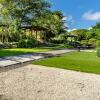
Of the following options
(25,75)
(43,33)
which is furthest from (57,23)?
(25,75)

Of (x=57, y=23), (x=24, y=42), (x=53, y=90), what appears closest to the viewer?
(x=53, y=90)

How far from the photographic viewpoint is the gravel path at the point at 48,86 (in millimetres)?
8461

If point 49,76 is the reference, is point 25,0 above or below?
above

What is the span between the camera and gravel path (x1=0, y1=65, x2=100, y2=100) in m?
8.46

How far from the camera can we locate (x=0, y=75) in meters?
11.6

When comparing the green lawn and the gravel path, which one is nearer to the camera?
the gravel path

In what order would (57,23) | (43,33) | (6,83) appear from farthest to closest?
(57,23)
(43,33)
(6,83)

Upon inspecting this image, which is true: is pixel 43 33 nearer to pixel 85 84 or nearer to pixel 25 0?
pixel 25 0

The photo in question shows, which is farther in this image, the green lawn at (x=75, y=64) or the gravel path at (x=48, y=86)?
the green lawn at (x=75, y=64)

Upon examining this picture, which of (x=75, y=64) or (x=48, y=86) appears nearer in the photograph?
(x=48, y=86)

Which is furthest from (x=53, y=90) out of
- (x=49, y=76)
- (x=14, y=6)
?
(x=14, y=6)

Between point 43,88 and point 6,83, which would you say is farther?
point 6,83

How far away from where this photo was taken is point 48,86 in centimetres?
980

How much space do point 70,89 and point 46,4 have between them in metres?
33.2
